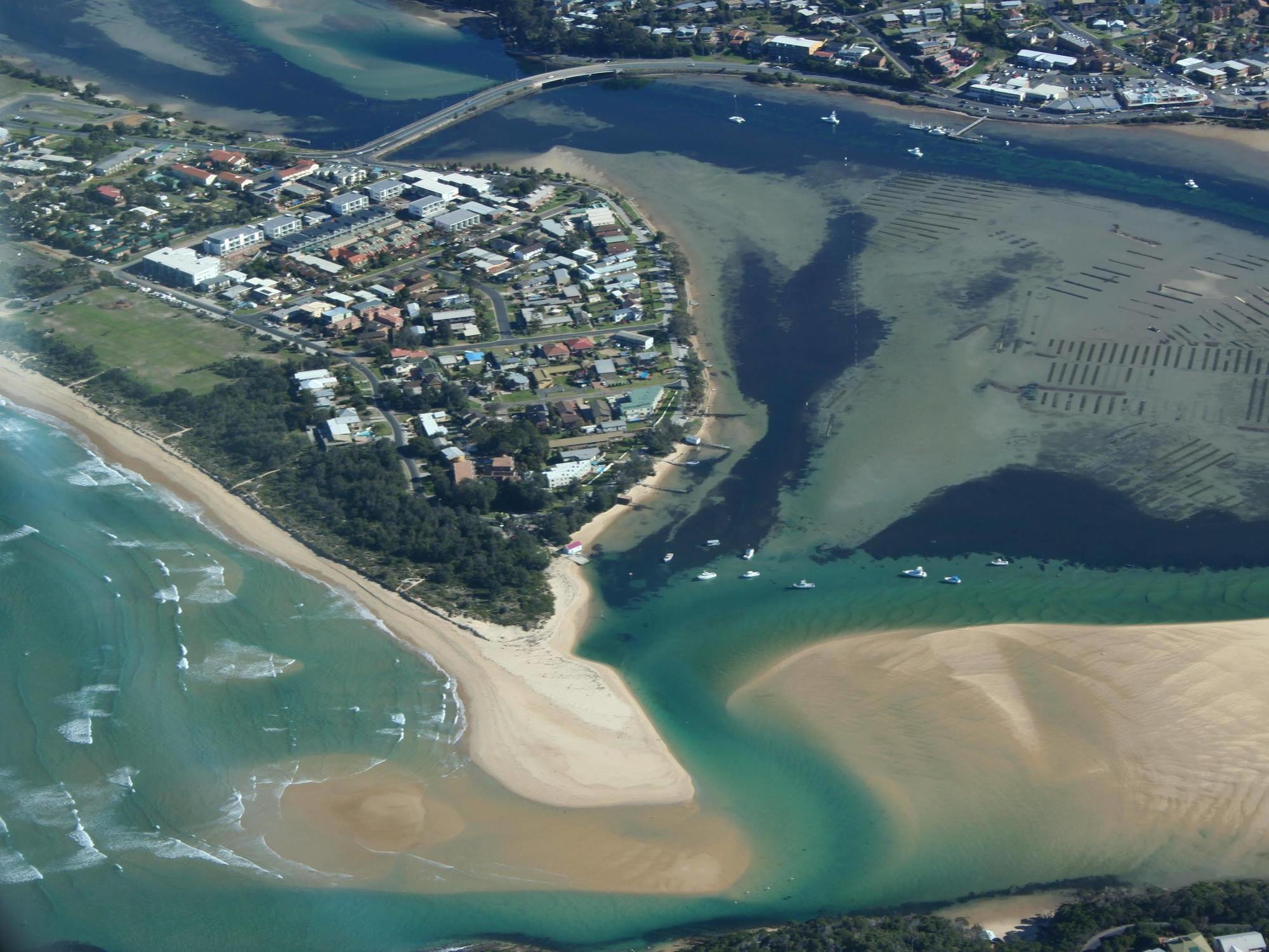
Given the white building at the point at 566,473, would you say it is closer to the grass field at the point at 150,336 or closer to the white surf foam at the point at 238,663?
the white surf foam at the point at 238,663

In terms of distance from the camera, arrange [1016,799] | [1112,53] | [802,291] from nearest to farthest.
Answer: [1016,799] → [802,291] → [1112,53]

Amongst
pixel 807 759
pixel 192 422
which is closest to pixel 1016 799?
pixel 807 759

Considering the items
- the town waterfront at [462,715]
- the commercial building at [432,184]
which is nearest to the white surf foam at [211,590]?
the town waterfront at [462,715]

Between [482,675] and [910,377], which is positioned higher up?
[910,377]

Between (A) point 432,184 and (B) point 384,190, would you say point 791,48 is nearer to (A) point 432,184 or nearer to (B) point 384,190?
(A) point 432,184

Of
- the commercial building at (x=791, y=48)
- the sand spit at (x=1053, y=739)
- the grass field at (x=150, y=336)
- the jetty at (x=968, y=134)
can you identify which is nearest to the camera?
the sand spit at (x=1053, y=739)

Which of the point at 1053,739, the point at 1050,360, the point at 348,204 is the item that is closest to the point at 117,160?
the point at 348,204

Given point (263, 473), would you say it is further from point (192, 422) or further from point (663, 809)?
point (663, 809)
